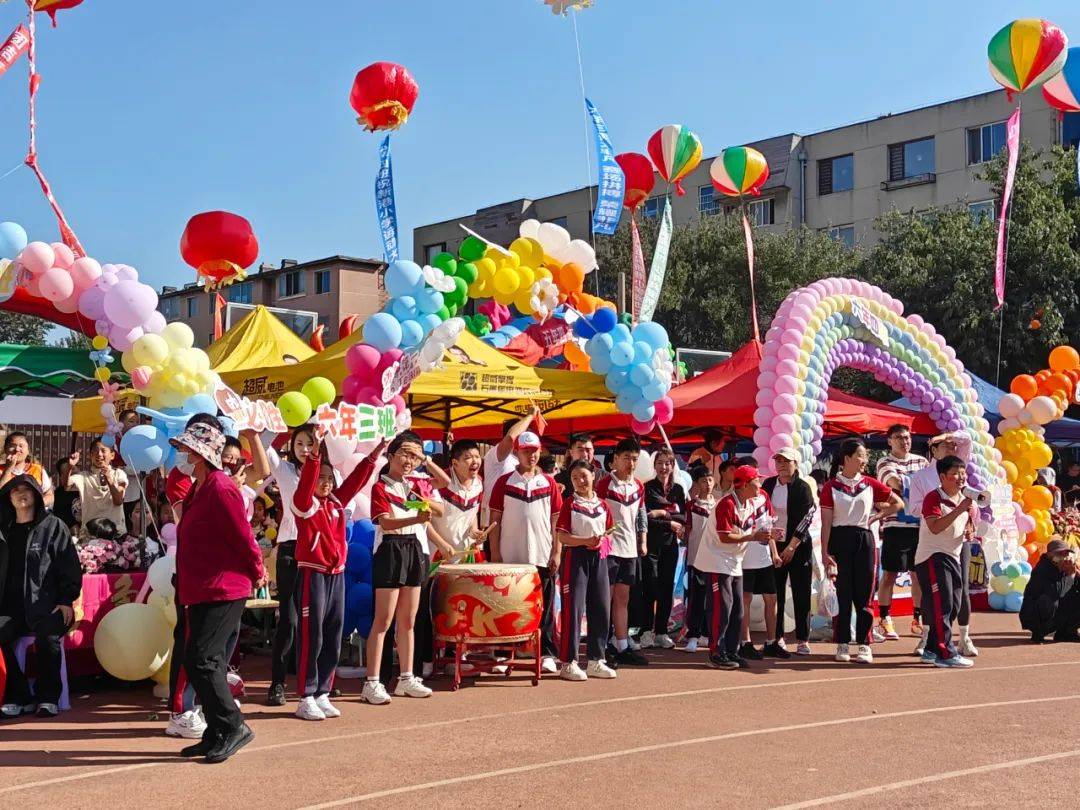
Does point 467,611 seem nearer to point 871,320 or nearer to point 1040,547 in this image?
point 871,320

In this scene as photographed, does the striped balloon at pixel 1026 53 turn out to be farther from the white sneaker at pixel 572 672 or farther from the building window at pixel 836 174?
the building window at pixel 836 174

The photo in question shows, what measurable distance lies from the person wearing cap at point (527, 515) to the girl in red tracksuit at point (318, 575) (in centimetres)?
165

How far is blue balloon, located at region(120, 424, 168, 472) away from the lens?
27.3 feet

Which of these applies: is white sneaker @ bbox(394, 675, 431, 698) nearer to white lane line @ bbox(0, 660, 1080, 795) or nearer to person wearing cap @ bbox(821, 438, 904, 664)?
white lane line @ bbox(0, 660, 1080, 795)

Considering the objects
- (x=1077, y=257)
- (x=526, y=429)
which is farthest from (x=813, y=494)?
(x=1077, y=257)

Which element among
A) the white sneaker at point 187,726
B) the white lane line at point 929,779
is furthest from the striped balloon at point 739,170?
the white sneaker at point 187,726

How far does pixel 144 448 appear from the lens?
Result: 8320mm

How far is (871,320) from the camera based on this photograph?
13.0 metres

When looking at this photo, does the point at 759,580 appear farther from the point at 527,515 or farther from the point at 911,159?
the point at 911,159

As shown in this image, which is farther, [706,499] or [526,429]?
[706,499]

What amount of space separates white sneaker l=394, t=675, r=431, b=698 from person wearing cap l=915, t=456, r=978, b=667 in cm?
397

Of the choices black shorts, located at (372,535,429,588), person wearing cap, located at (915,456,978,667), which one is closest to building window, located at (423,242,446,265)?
person wearing cap, located at (915,456,978,667)

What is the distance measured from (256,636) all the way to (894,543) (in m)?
5.48

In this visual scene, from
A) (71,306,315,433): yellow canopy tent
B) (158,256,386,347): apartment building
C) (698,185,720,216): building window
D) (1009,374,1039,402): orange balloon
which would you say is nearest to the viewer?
(71,306,315,433): yellow canopy tent
